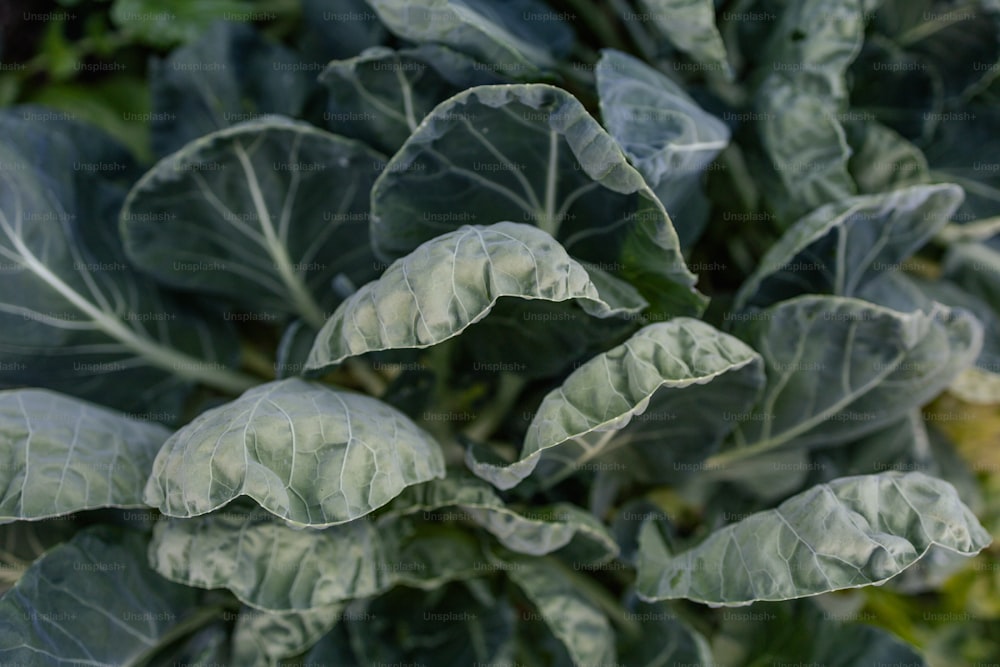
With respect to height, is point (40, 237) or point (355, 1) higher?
point (355, 1)

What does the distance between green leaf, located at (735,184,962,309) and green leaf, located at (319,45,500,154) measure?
42 centimetres

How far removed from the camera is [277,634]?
957 millimetres

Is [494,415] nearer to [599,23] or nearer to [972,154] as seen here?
[599,23]

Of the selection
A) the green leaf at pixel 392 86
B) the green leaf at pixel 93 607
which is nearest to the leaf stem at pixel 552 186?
the green leaf at pixel 392 86

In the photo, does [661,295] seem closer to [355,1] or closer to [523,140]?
[523,140]

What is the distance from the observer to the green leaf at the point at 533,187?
2.63 feet

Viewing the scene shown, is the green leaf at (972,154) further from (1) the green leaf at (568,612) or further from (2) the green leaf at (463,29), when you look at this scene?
(1) the green leaf at (568,612)

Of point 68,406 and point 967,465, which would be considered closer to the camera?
point 68,406

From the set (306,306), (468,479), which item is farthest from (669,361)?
(306,306)

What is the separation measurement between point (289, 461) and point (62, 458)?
276 mm

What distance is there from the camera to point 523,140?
913 mm

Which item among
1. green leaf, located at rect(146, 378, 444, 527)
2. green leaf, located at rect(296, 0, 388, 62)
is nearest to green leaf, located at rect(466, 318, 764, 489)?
green leaf, located at rect(146, 378, 444, 527)

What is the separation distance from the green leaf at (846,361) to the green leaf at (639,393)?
10cm

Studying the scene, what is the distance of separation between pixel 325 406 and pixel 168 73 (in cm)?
68
